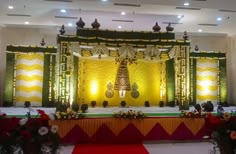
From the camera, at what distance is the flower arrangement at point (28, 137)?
3.05m

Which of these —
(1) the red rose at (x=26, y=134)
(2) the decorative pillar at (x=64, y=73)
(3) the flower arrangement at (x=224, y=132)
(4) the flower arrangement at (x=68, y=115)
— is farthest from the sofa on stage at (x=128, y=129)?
(1) the red rose at (x=26, y=134)

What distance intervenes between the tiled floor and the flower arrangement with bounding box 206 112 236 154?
3168 mm

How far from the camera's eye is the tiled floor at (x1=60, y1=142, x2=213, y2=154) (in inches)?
248

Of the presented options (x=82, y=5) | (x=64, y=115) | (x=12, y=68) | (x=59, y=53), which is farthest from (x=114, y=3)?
(x=12, y=68)

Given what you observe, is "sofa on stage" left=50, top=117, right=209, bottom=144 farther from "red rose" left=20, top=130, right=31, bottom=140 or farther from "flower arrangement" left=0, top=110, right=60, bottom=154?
"red rose" left=20, top=130, right=31, bottom=140

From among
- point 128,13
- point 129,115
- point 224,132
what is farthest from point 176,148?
point 128,13

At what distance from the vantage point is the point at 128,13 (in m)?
10.4

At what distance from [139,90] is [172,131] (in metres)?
5.71

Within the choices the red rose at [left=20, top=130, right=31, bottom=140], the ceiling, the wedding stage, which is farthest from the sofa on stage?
the ceiling

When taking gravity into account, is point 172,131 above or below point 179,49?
below

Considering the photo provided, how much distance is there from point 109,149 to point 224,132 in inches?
145

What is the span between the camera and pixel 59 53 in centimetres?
813

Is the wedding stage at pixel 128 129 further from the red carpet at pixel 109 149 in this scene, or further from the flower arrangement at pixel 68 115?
the red carpet at pixel 109 149

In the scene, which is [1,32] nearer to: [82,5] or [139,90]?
[82,5]
